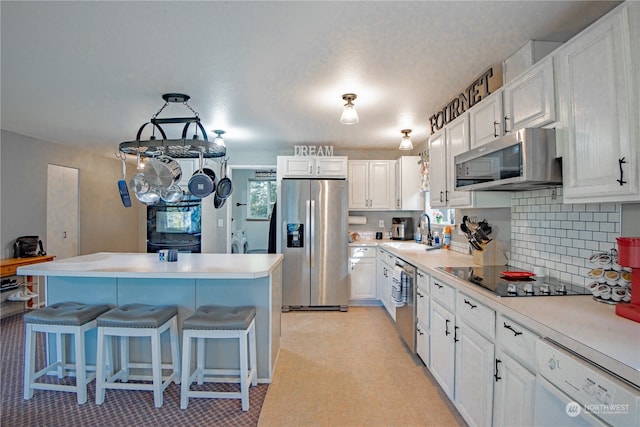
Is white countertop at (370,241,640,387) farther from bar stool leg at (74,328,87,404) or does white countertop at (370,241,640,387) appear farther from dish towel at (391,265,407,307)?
bar stool leg at (74,328,87,404)

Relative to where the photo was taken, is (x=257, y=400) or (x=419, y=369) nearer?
(x=257, y=400)

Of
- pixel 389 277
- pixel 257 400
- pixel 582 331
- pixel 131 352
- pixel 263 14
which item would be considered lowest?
pixel 257 400

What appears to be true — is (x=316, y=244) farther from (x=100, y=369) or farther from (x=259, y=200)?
(x=259, y=200)

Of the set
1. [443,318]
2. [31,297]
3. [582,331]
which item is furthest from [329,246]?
[31,297]

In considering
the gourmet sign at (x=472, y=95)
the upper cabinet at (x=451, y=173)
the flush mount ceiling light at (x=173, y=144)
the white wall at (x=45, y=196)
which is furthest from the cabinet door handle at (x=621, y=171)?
the white wall at (x=45, y=196)

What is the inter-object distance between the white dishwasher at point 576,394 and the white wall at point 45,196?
5467mm

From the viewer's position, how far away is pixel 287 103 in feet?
9.86

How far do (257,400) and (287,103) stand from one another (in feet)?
8.23

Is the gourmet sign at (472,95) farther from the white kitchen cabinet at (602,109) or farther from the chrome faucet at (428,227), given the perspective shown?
the chrome faucet at (428,227)

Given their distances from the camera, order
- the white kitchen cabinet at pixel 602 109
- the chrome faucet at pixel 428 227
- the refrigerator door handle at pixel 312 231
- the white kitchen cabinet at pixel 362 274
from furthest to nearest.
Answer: the white kitchen cabinet at pixel 362 274, the refrigerator door handle at pixel 312 231, the chrome faucet at pixel 428 227, the white kitchen cabinet at pixel 602 109

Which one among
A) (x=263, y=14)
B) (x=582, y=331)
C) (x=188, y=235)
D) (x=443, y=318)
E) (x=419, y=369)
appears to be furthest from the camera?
(x=188, y=235)

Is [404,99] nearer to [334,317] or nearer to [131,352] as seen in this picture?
[334,317]

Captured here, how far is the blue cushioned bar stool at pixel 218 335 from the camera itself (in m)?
2.10
